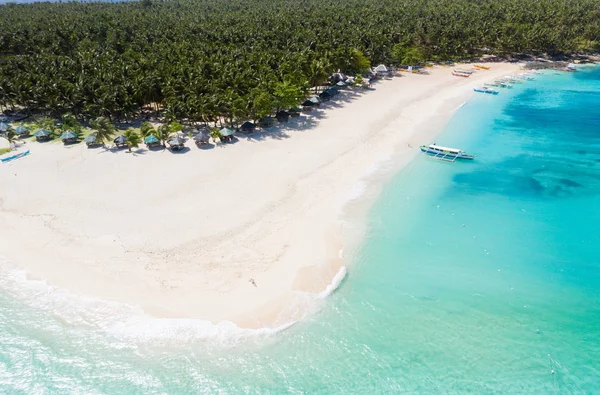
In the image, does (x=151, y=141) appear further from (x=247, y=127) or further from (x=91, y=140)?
(x=247, y=127)

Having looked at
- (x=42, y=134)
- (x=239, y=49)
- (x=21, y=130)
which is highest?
(x=239, y=49)

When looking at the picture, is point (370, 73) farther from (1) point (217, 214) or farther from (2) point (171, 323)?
(2) point (171, 323)

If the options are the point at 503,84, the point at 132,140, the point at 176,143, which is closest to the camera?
the point at 132,140

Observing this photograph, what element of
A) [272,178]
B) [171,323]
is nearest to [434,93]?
[272,178]

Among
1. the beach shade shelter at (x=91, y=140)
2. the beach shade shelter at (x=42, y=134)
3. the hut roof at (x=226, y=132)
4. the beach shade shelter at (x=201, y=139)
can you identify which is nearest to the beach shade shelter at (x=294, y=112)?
the hut roof at (x=226, y=132)

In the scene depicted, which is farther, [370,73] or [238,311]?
[370,73]

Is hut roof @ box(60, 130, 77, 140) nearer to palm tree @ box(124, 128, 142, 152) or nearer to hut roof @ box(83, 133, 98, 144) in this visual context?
hut roof @ box(83, 133, 98, 144)

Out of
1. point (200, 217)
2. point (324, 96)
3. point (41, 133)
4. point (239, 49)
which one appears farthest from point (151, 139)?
point (324, 96)
